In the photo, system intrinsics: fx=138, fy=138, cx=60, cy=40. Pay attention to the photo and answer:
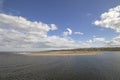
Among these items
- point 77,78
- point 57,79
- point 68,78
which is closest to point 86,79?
point 77,78

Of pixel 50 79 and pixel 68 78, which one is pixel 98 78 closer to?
pixel 68 78

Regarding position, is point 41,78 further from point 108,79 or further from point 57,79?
point 108,79

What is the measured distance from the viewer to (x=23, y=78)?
29.5 metres

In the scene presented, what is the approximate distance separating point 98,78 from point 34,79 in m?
14.2

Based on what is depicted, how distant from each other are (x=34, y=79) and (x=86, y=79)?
36.7 feet

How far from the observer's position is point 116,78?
30.1 m

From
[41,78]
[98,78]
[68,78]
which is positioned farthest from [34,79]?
[98,78]

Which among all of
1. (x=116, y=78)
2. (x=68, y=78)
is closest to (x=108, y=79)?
(x=116, y=78)

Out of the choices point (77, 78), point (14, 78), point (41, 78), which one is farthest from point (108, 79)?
point (14, 78)

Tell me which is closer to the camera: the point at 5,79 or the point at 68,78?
the point at 5,79

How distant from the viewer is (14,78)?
29.3m

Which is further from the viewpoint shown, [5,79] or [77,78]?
[77,78]

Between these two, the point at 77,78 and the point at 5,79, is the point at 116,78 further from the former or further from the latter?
the point at 5,79

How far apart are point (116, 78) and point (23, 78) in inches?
794
